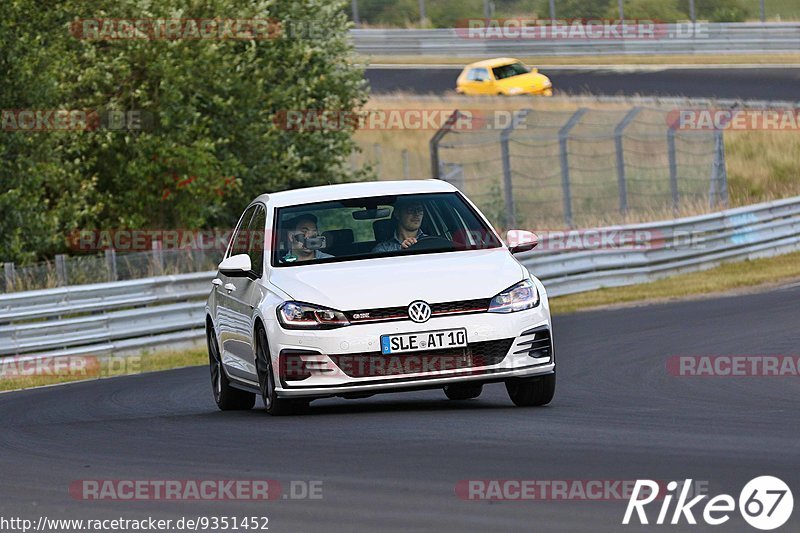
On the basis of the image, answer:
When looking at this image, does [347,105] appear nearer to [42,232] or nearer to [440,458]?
[42,232]

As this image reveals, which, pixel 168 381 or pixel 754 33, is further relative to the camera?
pixel 754 33

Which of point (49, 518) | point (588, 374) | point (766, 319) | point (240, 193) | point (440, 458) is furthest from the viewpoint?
point (240, 193)

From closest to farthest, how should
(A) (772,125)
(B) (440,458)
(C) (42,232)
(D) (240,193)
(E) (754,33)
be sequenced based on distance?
(B) (440,458) → (C) (42,232) → (D) (240,193) → (A) (772,125) → (E) (754,33)

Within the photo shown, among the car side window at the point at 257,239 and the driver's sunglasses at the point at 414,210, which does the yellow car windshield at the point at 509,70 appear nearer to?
the car side window at the point at 257,239

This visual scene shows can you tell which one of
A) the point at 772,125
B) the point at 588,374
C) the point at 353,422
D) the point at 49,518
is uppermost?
the point at 49,518

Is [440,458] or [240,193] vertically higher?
[440,458]

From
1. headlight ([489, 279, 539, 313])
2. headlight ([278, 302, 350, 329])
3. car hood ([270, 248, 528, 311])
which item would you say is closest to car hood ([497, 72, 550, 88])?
car hood ([270, 248, 528, 311])

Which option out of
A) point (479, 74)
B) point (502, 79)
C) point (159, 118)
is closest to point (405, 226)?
point (159, 118)

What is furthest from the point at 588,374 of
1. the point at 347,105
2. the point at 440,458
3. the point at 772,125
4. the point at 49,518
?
the point at 772,125

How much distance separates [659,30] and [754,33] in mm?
3234

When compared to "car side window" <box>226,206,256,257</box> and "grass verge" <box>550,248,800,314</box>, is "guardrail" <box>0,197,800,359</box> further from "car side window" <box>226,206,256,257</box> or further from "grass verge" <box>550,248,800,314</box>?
"car side window" <box>226,206,256,257</box>

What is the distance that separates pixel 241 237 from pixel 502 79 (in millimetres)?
37657

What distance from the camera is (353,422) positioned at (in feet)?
32.8

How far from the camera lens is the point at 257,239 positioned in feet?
38.4
